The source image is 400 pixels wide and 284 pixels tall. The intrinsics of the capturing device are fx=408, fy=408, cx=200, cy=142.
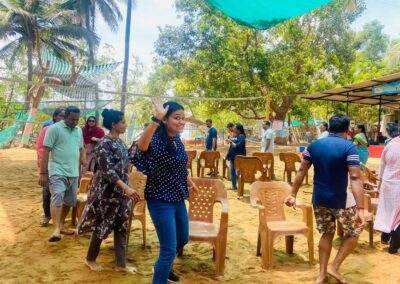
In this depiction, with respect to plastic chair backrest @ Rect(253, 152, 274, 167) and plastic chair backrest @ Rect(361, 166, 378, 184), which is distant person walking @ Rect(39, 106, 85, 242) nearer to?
plastic chair backrest @ Rect(361, 166, 378, 184)

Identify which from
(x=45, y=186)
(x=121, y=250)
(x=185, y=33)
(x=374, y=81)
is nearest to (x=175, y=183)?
(x=121, y=250)

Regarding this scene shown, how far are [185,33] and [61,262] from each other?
60.2 ft

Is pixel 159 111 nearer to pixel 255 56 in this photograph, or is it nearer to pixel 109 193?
pixel 109 193

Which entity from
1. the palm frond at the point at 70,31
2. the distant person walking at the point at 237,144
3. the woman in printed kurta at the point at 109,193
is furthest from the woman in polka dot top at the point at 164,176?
the palm frond at the point at 70,31

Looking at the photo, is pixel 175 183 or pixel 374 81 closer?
pixel 175 183

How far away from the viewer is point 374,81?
38.3ft

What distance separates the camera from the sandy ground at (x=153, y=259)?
12.4 ft

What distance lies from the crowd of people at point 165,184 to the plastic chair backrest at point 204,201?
0.78 m

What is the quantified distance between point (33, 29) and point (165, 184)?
21193 mm

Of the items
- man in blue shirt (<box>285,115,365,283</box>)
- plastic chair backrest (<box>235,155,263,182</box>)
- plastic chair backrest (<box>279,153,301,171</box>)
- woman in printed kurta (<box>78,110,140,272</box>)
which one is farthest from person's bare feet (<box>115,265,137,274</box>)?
plastic chair backrest (<box>279,153,301,171</box>)

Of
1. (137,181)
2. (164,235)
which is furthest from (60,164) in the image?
(164,235)

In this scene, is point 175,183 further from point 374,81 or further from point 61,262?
point 374,81

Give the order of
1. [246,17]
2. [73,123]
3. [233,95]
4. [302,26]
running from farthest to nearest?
1. [302,26]
2. [233,95]
3. [73,123]
4. [246,17]

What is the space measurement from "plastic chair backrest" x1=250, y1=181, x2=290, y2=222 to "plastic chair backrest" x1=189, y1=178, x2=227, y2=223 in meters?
0.44
